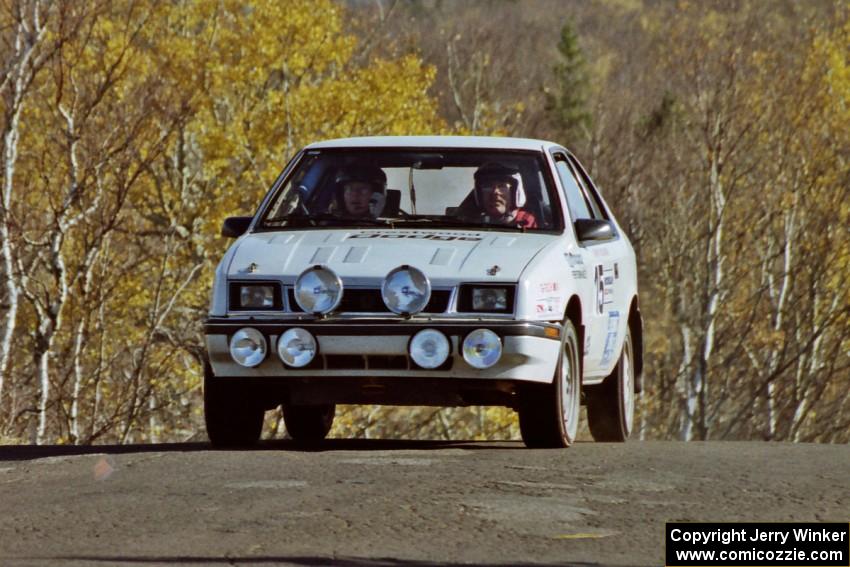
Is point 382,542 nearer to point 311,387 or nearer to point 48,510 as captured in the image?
point 48,510

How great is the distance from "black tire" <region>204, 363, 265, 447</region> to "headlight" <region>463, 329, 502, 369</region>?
50.6 inches

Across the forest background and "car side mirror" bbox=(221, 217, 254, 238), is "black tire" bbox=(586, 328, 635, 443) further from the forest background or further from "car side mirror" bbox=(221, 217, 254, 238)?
the forest background

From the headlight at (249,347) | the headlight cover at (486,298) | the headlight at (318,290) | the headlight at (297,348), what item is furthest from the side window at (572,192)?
the headlight at (249,347)

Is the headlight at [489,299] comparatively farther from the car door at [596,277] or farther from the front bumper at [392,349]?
the car door at [596,277]

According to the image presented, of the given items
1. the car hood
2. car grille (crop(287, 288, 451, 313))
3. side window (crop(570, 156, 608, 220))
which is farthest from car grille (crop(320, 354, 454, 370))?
side window (crop(570, 156, 608, 220))

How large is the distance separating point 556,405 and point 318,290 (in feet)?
4.44

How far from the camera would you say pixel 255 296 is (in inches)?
350

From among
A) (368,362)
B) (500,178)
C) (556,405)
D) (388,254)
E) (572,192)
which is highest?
(500,178)

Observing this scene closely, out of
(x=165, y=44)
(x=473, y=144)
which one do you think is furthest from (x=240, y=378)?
(x=165, y=44)

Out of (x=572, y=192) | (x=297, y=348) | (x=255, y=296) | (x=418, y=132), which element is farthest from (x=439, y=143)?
(x=418, y=132)

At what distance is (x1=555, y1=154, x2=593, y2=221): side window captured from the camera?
1016 cm

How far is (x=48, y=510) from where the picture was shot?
7.25 m

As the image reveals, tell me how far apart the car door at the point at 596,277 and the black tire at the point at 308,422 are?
1735 millimetres

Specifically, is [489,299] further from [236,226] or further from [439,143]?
[236,226]
